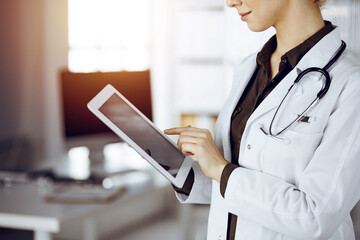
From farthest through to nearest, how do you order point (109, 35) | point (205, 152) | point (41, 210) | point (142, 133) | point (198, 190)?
point (109, 35) < point (41, 210) < point (198, 190) < point (142, 133) < point (205, 152)

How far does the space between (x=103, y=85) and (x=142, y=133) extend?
165 cm

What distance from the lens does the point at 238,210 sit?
42.9 inches

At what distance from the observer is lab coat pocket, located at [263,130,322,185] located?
1.05m

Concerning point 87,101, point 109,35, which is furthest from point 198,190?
point 109,35

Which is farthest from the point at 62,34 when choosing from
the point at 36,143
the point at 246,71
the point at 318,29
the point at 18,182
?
the point at 318,29

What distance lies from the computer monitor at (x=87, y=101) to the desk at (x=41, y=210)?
1.38ft

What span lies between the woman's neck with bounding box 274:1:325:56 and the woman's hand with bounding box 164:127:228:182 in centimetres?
32

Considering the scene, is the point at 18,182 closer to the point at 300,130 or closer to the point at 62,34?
the point at 62,34

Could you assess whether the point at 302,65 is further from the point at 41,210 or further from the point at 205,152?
the point at 41,210

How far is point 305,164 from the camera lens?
105cm

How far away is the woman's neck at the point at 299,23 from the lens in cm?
115

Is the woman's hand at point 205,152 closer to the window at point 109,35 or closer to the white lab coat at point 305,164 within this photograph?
the white lab coat at point 305,164

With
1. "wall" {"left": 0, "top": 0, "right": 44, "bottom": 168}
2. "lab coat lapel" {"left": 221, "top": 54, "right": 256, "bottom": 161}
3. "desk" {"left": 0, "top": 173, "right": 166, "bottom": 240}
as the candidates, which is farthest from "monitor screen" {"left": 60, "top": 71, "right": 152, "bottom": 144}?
"lab coat lapel" {"left": 221, "top": 54, "right": 256, "bottom": 161}

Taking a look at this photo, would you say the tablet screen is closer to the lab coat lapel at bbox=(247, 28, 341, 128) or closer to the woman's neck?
the lab coat lapel at bbox=(247, 28, 341, 128)
